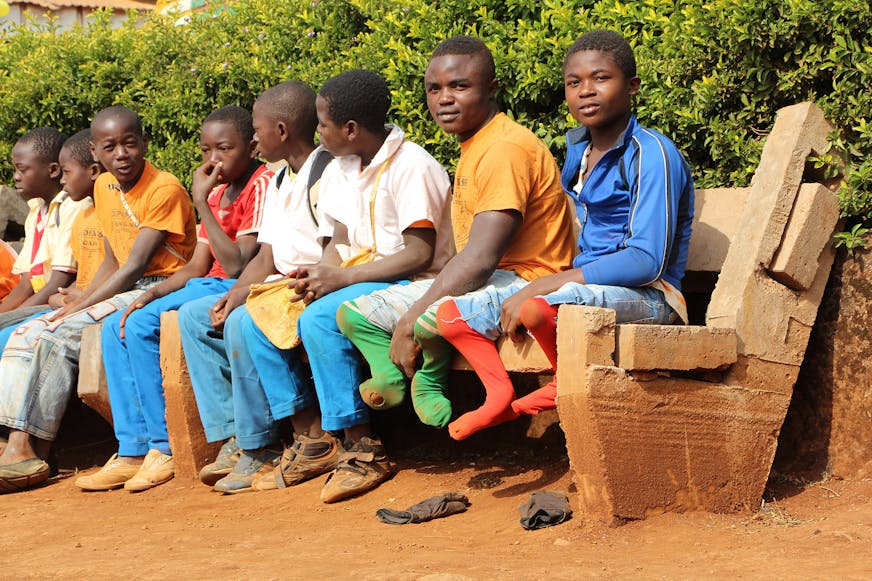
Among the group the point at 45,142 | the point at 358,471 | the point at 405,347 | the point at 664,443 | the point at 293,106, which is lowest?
the point at 358,471

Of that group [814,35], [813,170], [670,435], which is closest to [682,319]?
[670,435]

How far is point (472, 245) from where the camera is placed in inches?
168

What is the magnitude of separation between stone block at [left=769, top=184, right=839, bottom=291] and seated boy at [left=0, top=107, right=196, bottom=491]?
3.36 metres

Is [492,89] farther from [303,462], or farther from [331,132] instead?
[303,462]

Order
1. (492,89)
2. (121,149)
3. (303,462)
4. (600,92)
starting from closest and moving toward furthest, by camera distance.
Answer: (600,92), (492,89), (303,462), (121,149)

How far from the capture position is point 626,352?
367 cm

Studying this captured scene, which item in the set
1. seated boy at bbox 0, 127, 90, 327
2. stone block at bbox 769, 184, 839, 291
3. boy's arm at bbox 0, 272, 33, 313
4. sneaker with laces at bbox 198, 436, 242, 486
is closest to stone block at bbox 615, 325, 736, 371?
stone block at bbox 769, 184, 839, 291

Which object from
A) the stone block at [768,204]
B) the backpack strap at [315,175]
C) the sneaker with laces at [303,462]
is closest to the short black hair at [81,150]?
the backpack strap at [315,175]

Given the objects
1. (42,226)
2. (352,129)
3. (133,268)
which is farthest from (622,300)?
(42,226)

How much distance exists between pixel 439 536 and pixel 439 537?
0.02 meters

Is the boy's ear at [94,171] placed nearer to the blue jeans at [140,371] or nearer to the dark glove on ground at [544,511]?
the blue jeans at [140,371]

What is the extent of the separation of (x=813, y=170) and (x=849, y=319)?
0.61 m

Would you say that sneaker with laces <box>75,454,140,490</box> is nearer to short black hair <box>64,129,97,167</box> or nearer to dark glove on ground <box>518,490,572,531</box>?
short black hair <box>64,129,97,167</box>

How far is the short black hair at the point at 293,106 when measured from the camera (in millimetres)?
5602
